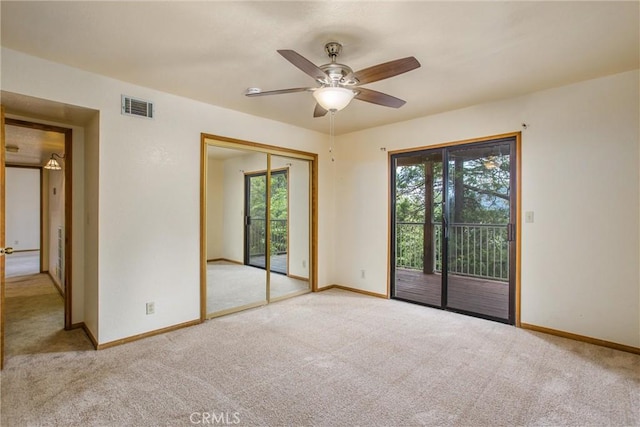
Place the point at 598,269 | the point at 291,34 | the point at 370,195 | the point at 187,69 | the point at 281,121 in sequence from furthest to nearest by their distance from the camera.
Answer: the point at 370,195 < the point at 281,121 < the point at 598,269 < the point at 187,69 < the point at 291,34

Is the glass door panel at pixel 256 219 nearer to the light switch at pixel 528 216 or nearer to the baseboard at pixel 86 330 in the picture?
the baseboard at pixel 86 330

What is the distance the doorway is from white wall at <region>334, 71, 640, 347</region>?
0.19m

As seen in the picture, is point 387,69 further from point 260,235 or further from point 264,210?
point 260,235

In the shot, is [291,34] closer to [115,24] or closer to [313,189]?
[115,24]

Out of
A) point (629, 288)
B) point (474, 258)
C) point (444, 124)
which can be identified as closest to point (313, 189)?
point (444, 124)

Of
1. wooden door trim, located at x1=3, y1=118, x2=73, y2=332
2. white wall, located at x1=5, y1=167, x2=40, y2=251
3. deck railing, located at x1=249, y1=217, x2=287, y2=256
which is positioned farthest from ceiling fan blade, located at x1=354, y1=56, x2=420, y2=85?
white wall, located at x1=5, y1=167, x2=40, y2=251

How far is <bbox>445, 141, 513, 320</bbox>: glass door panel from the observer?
142 inches

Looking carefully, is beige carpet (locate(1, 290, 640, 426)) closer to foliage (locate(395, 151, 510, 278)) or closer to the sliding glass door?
foliage (locate(395, 151, 510, 278))

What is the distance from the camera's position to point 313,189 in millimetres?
4910

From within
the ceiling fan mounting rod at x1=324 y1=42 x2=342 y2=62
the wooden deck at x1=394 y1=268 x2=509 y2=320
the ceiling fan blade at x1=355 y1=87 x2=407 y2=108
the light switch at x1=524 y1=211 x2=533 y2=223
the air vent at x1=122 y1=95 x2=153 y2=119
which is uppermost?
the ceiling fan mounting rod at x1=324 y1=42 x2=342 y2=62

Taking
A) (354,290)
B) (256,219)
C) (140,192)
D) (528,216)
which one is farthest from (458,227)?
(140,192)

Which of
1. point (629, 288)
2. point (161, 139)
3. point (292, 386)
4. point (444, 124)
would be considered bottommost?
point (292, 386)

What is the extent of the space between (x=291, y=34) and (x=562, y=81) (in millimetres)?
2618

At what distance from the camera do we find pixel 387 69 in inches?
80.0
